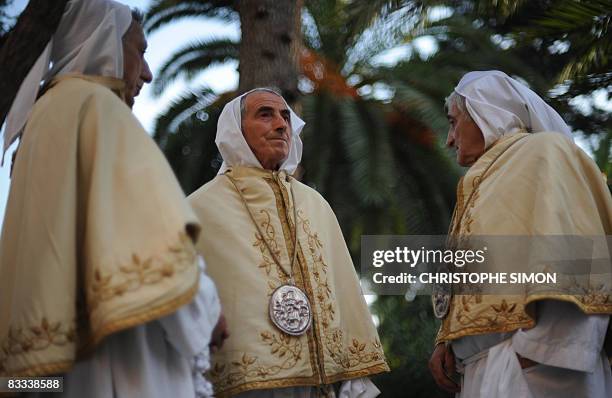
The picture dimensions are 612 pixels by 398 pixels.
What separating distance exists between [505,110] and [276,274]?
1635 mm

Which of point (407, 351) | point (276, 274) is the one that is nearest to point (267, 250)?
point (276, 274)

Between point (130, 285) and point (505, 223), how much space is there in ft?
7.79

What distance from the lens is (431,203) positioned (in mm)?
12828

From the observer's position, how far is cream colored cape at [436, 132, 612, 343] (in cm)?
499

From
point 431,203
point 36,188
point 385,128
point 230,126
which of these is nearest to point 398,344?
point 431,203

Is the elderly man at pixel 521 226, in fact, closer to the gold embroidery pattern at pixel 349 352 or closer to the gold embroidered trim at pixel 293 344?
the gold embroidery pattern at pixel 349 352

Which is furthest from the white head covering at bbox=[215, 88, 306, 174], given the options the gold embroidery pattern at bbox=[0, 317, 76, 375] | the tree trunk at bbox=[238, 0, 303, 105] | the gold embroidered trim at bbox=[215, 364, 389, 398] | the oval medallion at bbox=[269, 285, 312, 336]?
the gold embroidery pattern at bbox=[0, 317, 76, 375]

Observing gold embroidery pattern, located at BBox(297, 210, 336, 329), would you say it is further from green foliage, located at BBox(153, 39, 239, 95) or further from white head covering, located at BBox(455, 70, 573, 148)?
green foliage, located at BBox(153, 39, 239, 95)

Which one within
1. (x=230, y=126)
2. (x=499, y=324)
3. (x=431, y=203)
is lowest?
(x=499, y=324)

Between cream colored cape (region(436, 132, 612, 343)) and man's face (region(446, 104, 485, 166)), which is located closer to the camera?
cream colored cape (region(436, 132, 612, 343))

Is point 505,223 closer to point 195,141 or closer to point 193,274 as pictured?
point 193,274

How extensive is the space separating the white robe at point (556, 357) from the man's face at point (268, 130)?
1.77 meters

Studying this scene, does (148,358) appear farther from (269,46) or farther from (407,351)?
(407,351)

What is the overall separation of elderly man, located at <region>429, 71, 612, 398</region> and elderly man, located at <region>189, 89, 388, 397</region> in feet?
1.98
